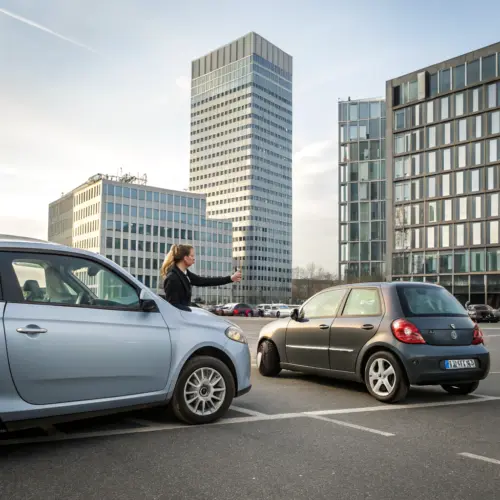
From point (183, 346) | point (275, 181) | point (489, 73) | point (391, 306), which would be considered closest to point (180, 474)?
point (183, 346)

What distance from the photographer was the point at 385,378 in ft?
25.4

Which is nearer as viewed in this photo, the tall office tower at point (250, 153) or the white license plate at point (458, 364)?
→ the white license plate at point (458, 364)

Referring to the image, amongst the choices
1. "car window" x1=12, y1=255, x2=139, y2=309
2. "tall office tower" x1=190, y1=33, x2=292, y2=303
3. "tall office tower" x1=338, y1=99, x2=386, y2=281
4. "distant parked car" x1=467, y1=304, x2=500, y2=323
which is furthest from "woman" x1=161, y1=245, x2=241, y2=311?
"tall office tower" x1=190, y1=33, x2=292, y2=303

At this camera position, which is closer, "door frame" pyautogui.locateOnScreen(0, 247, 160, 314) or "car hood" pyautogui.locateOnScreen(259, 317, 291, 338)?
"door frame" pyautogui.locateOnScreen(0, 247, 160, 314)

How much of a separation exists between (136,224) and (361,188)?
51885 millimetres

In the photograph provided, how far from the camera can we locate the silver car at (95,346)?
4.90 m

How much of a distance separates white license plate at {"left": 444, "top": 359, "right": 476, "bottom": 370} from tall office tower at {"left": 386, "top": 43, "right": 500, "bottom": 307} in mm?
60407

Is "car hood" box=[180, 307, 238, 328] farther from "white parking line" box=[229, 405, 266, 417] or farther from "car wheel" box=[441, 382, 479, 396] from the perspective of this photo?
"car wheel" box=[441, 382, 479, 396]

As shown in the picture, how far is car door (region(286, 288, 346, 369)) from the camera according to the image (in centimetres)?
881

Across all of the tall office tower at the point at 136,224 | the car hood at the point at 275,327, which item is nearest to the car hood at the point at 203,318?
the car hood at the point at 275,327

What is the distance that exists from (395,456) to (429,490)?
91 centimetres

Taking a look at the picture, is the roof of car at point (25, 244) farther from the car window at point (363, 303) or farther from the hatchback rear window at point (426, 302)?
the hatchback rear window at point (426, 302)

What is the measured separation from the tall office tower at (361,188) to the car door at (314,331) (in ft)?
241

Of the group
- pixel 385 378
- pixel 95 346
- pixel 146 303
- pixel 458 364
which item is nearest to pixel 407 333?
pixel 385 378
